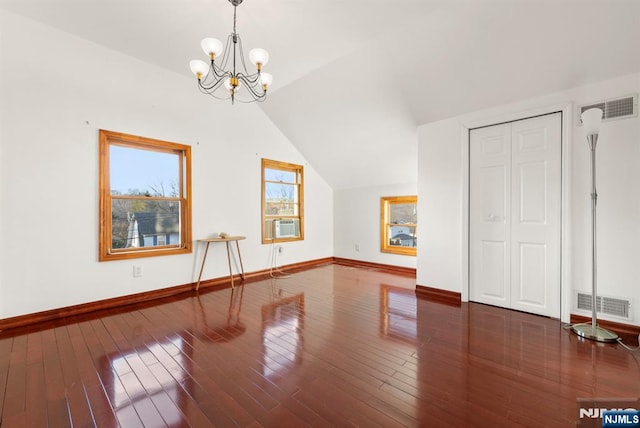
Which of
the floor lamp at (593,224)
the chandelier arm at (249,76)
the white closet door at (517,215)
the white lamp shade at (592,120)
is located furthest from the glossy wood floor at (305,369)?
the chandelier arm at (249,76)

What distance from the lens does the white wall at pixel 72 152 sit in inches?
111

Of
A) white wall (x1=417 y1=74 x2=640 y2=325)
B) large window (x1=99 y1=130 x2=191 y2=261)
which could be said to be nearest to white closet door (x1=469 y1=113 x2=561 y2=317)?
white wall (x1=417 y1=74 x2=640 y2=325)

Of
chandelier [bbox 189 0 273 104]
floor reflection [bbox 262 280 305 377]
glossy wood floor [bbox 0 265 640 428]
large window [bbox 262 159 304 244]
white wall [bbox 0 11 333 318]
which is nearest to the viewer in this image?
glossy wood floor [bbox 0 265 640 428]

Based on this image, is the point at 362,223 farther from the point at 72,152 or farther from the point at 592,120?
the point at 72,152

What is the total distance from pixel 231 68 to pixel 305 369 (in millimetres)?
3726

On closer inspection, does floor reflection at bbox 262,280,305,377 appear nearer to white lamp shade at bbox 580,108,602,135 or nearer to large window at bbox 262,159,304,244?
large window at bbox 262,159,304,244

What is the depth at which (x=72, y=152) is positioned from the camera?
3143 millimetres

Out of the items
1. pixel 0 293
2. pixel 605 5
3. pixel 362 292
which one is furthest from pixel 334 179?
pixel 0 293

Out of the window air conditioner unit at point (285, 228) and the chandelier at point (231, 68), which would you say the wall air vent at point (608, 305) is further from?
the window air conditioner unit at point (285, 228)

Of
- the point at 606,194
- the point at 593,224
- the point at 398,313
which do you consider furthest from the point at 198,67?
the point at 606,194

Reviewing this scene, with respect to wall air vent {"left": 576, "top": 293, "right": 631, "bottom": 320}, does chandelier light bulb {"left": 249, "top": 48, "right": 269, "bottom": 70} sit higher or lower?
higher

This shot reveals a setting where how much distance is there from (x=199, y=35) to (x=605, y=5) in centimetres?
377

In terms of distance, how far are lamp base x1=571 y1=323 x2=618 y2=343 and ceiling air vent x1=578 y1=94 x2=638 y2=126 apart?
78.6 inches

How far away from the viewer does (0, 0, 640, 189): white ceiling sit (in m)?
2.48
